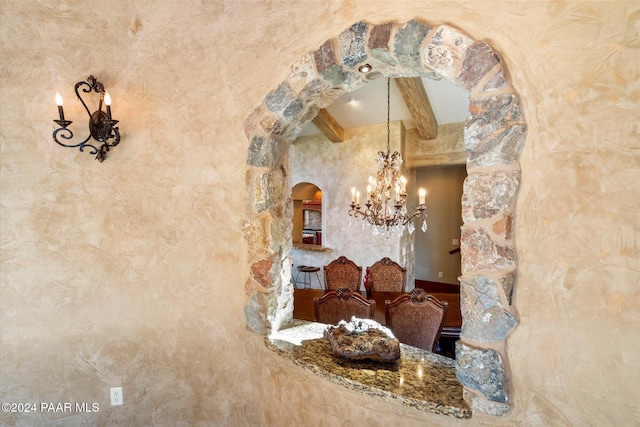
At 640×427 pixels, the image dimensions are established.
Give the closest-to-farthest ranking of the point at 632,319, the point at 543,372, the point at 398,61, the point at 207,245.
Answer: the point at 632,319, the point at 543,372, the point at 398,61, the point at 207,245

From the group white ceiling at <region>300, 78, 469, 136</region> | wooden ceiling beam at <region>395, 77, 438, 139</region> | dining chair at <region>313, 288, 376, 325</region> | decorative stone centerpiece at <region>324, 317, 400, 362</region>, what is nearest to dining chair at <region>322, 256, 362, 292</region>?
dining chair at <region>313, 288, 376, 325</region>

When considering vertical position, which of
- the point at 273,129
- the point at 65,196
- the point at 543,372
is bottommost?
the point at 543,372

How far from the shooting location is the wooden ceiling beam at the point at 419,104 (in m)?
3.25

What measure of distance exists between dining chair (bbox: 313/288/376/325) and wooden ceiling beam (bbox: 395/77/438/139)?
2370 mm

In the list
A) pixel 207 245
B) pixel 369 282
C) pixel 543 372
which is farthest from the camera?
pixel 369 282

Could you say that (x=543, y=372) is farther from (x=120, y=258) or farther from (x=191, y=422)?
(x=120, y=258)

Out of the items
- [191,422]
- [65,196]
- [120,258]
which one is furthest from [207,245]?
[191,422]

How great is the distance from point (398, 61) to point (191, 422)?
7.19 ft

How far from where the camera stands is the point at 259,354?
1549mm

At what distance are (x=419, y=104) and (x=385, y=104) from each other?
609 millimetres

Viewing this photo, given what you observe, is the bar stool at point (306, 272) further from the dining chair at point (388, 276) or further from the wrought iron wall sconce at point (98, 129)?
the wrought iron wall sconce at point (98, 129)

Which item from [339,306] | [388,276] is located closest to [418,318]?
[339,306]

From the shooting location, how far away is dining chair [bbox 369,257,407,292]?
11.0 feet

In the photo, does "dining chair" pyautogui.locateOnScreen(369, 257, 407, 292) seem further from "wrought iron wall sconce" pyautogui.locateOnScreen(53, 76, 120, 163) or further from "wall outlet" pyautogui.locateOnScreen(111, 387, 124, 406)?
"wrought iron wall sconce" pyautogui.locateOnScreen(53, 76, 120, 163)
